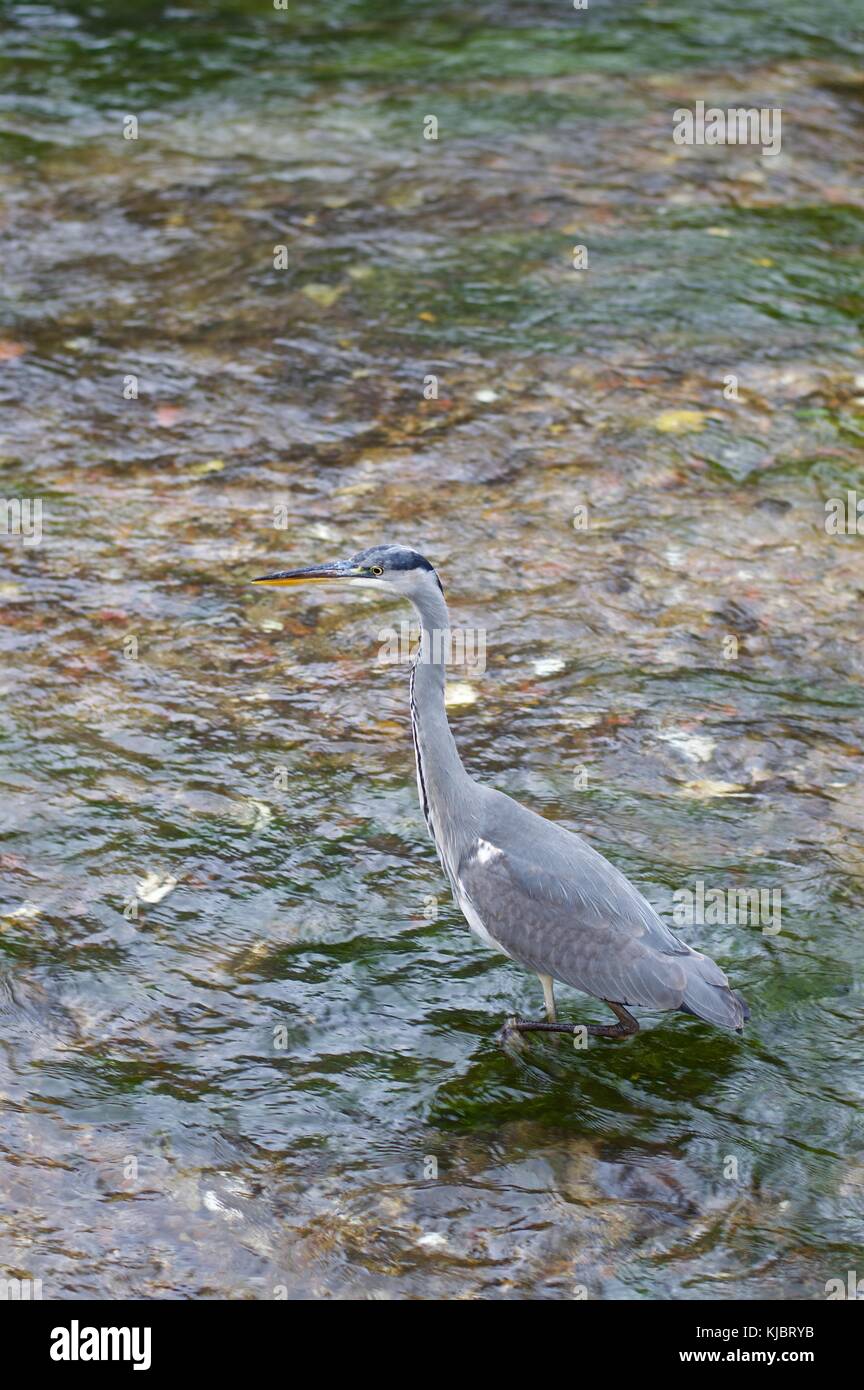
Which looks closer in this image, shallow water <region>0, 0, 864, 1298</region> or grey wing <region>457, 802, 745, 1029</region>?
shallow water <region>0, 0, 864, 1298</region>

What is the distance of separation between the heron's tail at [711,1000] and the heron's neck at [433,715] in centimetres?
105

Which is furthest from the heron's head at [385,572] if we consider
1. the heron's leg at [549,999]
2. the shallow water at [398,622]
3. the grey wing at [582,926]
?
the heron's leg at [549,999]

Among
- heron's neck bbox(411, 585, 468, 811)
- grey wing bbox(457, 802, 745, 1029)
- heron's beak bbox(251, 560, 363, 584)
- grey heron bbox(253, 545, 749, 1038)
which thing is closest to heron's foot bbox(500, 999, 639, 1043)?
grey heron bbox(253, 545, 749, 1038)

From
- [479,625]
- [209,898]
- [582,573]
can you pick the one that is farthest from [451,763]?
[582,573]

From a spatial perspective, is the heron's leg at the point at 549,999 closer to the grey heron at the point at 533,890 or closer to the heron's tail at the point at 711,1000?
the grey heron at the point at 533,890

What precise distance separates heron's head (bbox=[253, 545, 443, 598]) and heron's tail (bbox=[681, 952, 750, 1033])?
1578 mm

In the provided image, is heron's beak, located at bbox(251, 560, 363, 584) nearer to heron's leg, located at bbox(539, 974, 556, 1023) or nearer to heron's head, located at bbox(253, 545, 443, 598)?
heron's head, located at bbox(253, 545, 443, 598)

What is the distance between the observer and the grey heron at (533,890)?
5.39 m

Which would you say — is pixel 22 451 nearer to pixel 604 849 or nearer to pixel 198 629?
pixel 198 629

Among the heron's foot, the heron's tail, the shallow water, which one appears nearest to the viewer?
the shallow water

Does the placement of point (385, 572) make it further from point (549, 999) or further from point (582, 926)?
point (549, 999)

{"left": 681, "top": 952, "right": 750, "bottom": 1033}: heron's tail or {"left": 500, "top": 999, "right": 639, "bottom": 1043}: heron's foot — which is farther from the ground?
{"left": 681, "top": 952, "right": 750, "bottom": 1033}: heron's tail

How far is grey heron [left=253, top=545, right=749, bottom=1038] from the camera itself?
17.7 ft

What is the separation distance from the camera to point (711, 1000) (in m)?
5.34
